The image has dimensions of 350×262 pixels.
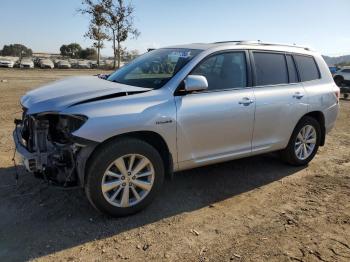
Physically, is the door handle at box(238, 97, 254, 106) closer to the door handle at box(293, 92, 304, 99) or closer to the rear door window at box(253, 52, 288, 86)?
the rear door window at box(253, 52, 288, 86)

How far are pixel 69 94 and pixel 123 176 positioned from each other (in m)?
1.03

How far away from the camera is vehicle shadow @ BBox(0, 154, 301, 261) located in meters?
3.64

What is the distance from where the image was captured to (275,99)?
5246 mm

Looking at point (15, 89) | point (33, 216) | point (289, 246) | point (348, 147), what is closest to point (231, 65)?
point (289, 246)

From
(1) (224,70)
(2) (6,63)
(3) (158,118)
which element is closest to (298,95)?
(1) (224,70)

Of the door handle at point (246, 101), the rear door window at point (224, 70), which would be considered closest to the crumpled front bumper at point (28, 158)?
the rear door window at point (224, 70)

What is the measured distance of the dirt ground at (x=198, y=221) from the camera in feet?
11.7

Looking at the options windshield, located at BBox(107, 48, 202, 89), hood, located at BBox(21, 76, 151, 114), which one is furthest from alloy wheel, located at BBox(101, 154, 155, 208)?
windshield, located at BBox(107, 48, 202, 89)

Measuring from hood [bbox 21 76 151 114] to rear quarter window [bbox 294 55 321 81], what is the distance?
108 inches

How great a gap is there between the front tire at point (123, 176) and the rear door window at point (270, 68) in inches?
77.5

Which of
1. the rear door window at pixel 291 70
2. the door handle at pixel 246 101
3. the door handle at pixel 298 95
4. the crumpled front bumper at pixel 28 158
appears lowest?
the crumpled front bumper at pixel 28 158

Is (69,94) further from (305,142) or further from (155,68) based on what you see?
(305,142)

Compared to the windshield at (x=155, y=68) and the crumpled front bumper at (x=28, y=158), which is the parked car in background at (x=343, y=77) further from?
the crumpled front bumper at (x=28, y=158)

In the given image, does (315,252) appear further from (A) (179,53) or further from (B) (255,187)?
(A) (179,53)
